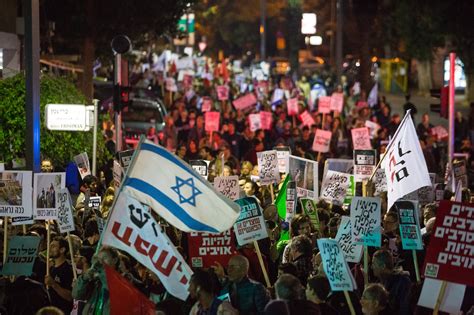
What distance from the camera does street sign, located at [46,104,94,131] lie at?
19562mm

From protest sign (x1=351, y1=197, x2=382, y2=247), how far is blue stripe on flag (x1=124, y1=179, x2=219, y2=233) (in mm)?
2266

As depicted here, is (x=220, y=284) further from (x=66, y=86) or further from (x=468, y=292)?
(x=66, y=86)

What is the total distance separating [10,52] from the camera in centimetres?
2684

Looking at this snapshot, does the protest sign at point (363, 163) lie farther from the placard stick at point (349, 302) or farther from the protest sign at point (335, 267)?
the placard stick at point (349, 302)

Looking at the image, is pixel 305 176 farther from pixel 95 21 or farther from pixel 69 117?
pixel 95 21

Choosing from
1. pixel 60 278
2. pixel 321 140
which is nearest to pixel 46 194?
pixel 60 278

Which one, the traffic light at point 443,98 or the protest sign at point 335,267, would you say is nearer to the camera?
the protest sign at point 335,267

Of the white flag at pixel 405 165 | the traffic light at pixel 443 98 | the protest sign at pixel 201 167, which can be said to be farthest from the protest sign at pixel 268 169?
the traffic light at pixel 443 98

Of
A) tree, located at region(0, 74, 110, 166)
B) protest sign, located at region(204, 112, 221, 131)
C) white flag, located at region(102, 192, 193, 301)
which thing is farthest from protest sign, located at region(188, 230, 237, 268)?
protest sign, located at region(204, 112, 221, 131)

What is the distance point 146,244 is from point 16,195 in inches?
155

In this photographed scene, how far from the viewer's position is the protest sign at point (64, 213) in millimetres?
11906

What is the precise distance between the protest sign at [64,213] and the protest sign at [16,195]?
434mm

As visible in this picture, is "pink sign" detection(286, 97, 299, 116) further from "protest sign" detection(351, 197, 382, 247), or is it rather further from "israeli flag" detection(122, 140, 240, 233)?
"israeli flag" detection(122, 140, 240, 233)

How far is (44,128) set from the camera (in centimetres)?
2055
